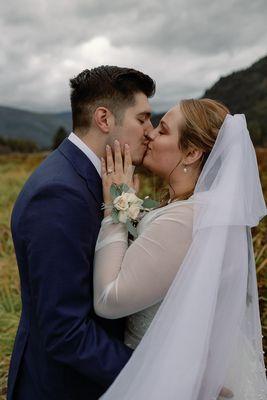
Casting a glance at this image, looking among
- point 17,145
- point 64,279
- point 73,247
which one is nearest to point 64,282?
point 64,279

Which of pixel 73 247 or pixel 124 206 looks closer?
pixel 73 247

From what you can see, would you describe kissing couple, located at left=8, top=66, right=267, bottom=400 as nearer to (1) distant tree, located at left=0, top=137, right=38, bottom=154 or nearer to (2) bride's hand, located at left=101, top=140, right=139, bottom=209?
(2) bride's hand, located at left=101, top=140, right=139, bottom=209

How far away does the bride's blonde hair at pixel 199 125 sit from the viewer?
8.54ft

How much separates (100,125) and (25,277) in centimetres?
79

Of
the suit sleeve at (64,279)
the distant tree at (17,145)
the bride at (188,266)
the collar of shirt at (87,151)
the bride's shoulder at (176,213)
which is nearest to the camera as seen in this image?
the suit sleeve at (64,279)

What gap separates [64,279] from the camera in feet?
6.95

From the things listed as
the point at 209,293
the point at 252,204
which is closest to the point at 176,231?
the point at 209,293

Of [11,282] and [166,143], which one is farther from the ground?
[166,143]

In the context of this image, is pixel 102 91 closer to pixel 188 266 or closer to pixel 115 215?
pixel 115 215

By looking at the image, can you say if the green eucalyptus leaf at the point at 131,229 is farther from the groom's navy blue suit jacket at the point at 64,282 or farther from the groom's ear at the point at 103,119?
the groom's ear at the point at 103,119

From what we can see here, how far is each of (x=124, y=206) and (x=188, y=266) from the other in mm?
389

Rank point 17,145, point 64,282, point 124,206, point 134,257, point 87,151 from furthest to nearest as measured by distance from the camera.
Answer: point 17,145
point 87,151
point 124,206
point 134,257
point 64,282

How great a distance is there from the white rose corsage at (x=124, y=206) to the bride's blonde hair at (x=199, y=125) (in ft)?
1.11

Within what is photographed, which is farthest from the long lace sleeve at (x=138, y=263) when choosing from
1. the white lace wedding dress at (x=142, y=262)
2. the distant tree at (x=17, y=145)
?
the distant tree at (x=17, y=145)
